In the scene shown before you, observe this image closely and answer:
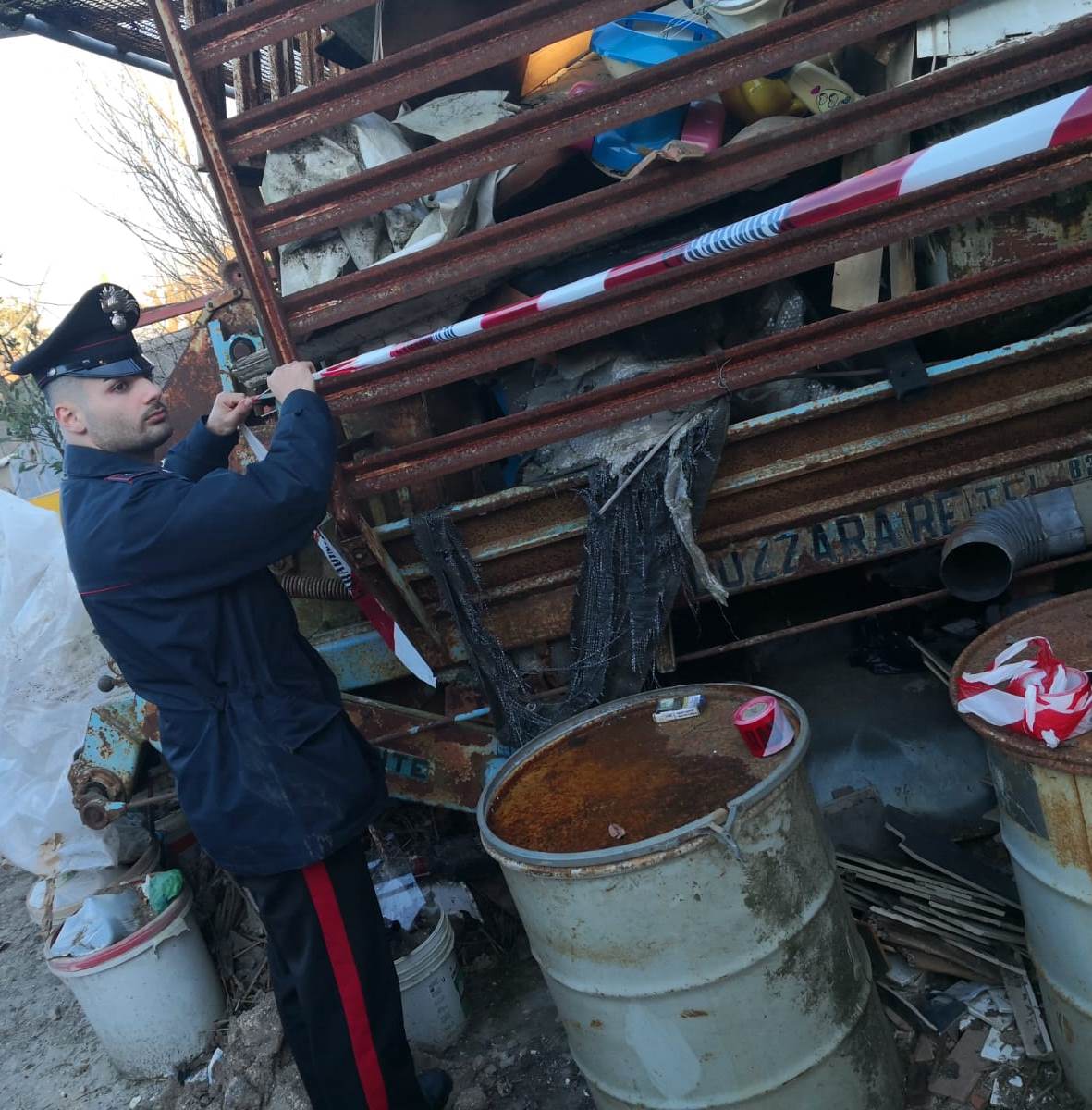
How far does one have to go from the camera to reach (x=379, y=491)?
2812 millimetres

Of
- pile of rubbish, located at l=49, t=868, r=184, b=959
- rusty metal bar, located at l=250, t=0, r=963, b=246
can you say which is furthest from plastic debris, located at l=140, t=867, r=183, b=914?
rusty metal bar, located at l=250, t=0, r=963, b=246

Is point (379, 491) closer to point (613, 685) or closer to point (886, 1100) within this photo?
point (613, 685)

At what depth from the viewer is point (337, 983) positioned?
2.40m

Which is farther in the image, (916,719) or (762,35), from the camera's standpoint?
(916,719)

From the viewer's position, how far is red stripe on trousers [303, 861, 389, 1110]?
2375 millimetres

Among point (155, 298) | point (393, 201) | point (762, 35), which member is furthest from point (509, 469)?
point (155, 298)

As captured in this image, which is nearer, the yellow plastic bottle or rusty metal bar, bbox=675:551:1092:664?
rusty metal bar, bbox=675:551:1092:664

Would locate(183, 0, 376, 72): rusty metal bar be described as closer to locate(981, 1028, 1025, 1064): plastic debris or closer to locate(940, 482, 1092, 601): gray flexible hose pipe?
locate(940, 482, 1092, 601): gray flexible hose pipe

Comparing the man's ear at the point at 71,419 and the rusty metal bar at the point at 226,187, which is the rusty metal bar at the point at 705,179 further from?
the man's ear at the point at 71,419

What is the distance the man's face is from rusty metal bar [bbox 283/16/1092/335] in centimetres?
53

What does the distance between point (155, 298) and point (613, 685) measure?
12926 millimetres

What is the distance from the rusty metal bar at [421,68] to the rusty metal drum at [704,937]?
75.5 inches

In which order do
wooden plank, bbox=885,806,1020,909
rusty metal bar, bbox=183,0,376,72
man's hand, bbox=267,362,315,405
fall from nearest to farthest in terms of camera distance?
man's hand, bbox=267,362,315,405
rusty metal bar, bbox=183,0,376,72
wooden plank, bbox=885,806,1020,909

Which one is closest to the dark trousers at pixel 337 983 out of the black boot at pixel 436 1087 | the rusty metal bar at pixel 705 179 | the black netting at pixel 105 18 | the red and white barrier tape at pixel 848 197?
the black boot at pixel 436 1087
